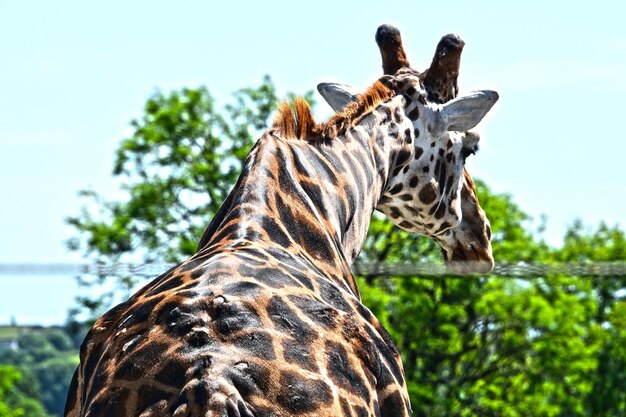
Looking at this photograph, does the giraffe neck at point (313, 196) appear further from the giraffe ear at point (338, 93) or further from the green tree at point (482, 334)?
the green tree at point (482, 334)

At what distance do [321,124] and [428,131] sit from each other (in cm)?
105

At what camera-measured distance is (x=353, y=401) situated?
19.5 ft

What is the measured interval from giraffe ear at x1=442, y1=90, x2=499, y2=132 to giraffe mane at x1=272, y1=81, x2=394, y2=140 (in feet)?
1.27

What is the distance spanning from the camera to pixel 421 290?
114ft

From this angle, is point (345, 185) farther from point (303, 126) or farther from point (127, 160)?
point (127, 160)

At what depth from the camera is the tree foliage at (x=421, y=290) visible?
110 feet

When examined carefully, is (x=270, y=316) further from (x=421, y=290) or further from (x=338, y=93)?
(x=421, y=290)

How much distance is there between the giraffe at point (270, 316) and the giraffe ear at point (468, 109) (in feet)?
2.51

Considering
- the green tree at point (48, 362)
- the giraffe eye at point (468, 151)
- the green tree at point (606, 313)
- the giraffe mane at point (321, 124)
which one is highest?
the giraffe mane at point (321, 124)

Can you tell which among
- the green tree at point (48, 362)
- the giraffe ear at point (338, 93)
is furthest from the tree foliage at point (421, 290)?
the green tree at point (48, 362)

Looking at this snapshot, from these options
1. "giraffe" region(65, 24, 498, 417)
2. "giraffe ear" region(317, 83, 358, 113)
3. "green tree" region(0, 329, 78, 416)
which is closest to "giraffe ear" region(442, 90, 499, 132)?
"giraffe ear" region(317, 83, 358, 113)

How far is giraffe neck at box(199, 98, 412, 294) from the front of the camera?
688 centimetres

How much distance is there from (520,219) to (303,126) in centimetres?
3262

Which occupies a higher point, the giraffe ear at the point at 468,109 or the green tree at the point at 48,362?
the giraffe ear at the point at 468,109
